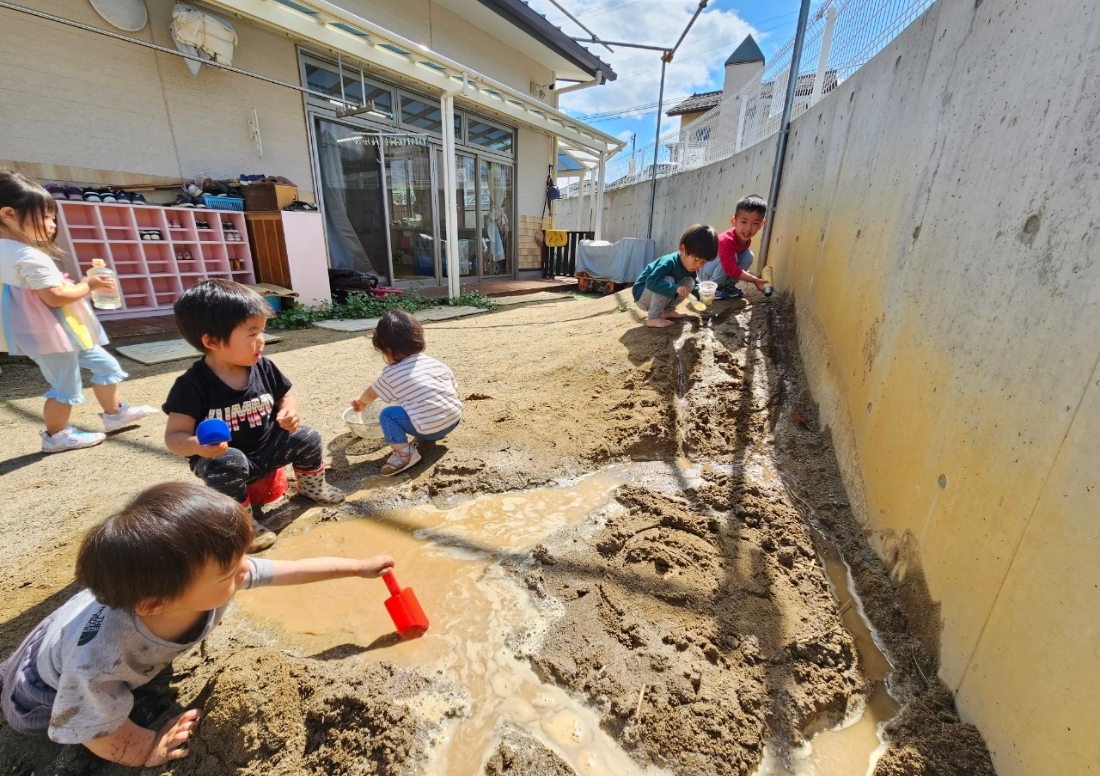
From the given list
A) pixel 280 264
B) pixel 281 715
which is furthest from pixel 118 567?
pixel 280 264

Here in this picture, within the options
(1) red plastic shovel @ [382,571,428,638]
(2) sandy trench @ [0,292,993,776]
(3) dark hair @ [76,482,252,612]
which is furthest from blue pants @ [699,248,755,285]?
(3) dark hair @ [76,482,252,612]

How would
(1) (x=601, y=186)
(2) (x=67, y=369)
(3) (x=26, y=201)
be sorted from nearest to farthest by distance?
(3) (x=26, y=201) < (2) (x=67, y=369) < (1) (x=601, y=186)

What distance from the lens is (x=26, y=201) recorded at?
243cm

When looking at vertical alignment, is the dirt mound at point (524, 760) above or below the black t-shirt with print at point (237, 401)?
below

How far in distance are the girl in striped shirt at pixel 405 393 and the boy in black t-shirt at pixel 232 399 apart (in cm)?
48

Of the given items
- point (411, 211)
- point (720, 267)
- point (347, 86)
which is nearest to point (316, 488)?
point (720, 267)

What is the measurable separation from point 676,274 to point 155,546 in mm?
3851

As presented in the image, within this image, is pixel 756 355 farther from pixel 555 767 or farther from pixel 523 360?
pixel 555 767

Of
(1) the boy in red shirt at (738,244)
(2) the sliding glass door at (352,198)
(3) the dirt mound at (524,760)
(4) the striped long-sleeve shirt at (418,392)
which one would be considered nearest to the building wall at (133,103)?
(2) the sliding glass door at (352,198)

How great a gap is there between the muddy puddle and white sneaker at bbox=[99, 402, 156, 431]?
1930mm

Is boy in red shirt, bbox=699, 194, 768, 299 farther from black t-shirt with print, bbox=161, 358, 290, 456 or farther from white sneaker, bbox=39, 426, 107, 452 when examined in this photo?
white sneaker, bbox=39, 426, 107, 452

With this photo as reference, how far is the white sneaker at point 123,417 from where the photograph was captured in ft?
9.82

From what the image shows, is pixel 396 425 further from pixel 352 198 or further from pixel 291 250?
pixel 352 198

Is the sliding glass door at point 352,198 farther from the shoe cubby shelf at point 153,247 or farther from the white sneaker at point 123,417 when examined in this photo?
the white sneaker at point 123,417
